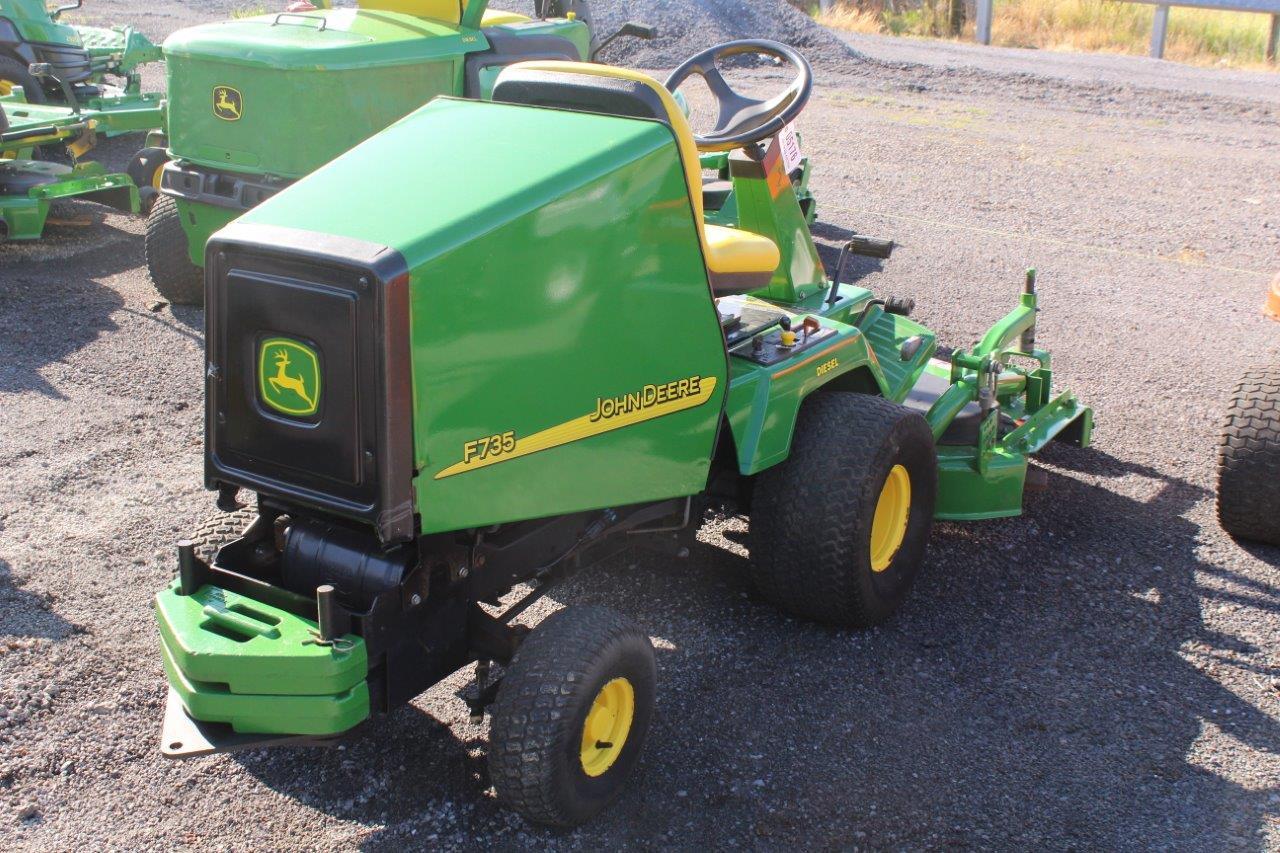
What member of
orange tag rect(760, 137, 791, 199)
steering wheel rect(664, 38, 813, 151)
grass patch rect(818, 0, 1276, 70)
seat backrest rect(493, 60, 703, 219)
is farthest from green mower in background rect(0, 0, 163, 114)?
grass patch rect(818, 0, 1276, 70)

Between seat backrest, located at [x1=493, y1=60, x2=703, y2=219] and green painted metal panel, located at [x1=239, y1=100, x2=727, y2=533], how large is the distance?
0.10 m

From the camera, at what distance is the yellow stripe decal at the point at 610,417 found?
9.03 feet

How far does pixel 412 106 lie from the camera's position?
599 centimetres

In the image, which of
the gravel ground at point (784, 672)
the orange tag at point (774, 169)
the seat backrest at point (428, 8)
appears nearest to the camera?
the gravel ground at point (784, 672)

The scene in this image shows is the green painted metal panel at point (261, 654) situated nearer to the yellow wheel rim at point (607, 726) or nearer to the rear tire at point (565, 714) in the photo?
the rear tire at point (565, 714)

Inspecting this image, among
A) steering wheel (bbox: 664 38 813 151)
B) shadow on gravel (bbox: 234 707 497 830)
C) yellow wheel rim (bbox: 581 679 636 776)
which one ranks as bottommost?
shadow on gravel (bbox: 234 707 497 830)

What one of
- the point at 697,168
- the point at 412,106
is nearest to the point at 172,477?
the point at 412,106

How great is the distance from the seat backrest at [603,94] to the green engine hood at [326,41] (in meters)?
2.58

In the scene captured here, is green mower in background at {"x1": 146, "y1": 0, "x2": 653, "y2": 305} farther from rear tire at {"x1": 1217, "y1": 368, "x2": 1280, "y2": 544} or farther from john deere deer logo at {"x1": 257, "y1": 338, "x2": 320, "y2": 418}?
rear tire at {"x1": 1217, "y1": 368, "x2": 1280, "y2": 544}

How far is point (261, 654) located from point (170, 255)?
443cm

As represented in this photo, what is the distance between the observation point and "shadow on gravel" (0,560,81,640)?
3768mm

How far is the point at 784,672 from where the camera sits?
369 cm

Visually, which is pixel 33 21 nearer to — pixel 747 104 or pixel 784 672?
pixel 747 104

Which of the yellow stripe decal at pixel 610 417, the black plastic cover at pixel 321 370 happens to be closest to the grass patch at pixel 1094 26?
the yellow stripe decal at pixel 610 417
